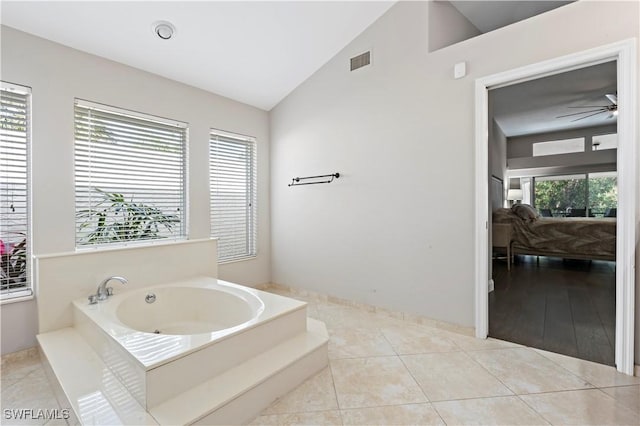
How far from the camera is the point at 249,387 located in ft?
5.06

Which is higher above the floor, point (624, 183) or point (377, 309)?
point (624, 183)

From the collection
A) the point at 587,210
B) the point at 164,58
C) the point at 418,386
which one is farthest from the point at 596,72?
the point at 164,58

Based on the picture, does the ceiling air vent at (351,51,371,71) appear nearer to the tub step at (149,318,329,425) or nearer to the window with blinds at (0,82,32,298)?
the tub step at (149,318,329,425)

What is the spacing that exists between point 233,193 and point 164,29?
176cm

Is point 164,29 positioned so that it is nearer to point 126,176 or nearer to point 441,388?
point 126,176

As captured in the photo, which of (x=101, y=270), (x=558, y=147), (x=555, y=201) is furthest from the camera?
(x=558, y=147)

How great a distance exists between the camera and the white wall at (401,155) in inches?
89.0

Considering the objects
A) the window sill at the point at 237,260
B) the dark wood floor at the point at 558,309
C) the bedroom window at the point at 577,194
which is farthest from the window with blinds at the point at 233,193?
the bedroom window at the point at 577,194

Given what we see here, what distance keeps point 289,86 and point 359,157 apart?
4.31 feet

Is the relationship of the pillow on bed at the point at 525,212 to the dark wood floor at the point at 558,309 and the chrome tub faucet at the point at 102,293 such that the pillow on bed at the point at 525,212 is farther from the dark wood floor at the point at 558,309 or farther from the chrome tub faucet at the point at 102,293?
the chrome tub faucet at the point at 102,293

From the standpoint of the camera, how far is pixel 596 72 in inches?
129

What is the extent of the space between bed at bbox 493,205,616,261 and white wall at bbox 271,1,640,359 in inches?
99.3

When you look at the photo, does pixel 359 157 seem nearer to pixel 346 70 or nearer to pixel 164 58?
pixel 346 70

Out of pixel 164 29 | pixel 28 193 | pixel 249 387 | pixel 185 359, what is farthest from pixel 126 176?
pixel 249 387
